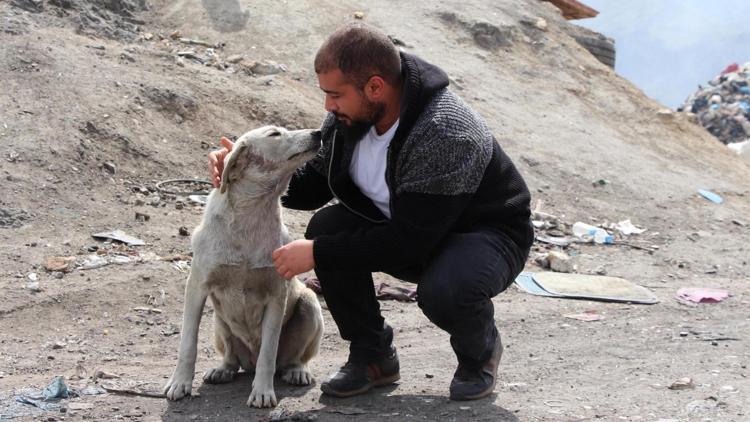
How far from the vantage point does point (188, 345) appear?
4.25 meters

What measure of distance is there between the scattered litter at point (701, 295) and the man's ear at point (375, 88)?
437cm

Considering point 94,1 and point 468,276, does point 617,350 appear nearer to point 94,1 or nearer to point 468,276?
point 468,276

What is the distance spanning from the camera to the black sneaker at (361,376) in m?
4.31

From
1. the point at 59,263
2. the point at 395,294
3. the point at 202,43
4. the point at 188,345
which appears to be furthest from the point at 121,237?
the point at 202,43

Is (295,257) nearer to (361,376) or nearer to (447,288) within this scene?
(447,288)

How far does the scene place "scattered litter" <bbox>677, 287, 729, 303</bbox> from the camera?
731 cm

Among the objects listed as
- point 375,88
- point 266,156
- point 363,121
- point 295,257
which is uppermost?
point 375,88

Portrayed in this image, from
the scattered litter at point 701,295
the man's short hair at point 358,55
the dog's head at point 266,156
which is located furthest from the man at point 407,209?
the scattered litter at point 701,295

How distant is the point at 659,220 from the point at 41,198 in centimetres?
725

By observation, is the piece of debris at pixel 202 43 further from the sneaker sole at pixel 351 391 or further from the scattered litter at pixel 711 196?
the sneaker sole at pixel 351 391

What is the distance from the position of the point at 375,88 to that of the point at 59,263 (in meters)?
3.66

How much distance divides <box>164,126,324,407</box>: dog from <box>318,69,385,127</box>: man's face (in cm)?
31

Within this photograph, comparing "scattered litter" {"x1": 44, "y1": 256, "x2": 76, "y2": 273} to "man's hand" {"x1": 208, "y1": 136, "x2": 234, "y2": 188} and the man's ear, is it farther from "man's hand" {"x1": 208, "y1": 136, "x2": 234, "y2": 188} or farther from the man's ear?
the man's ear

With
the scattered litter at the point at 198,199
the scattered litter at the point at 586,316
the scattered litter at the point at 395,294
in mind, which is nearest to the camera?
the scattered litter at the point at 586,316
